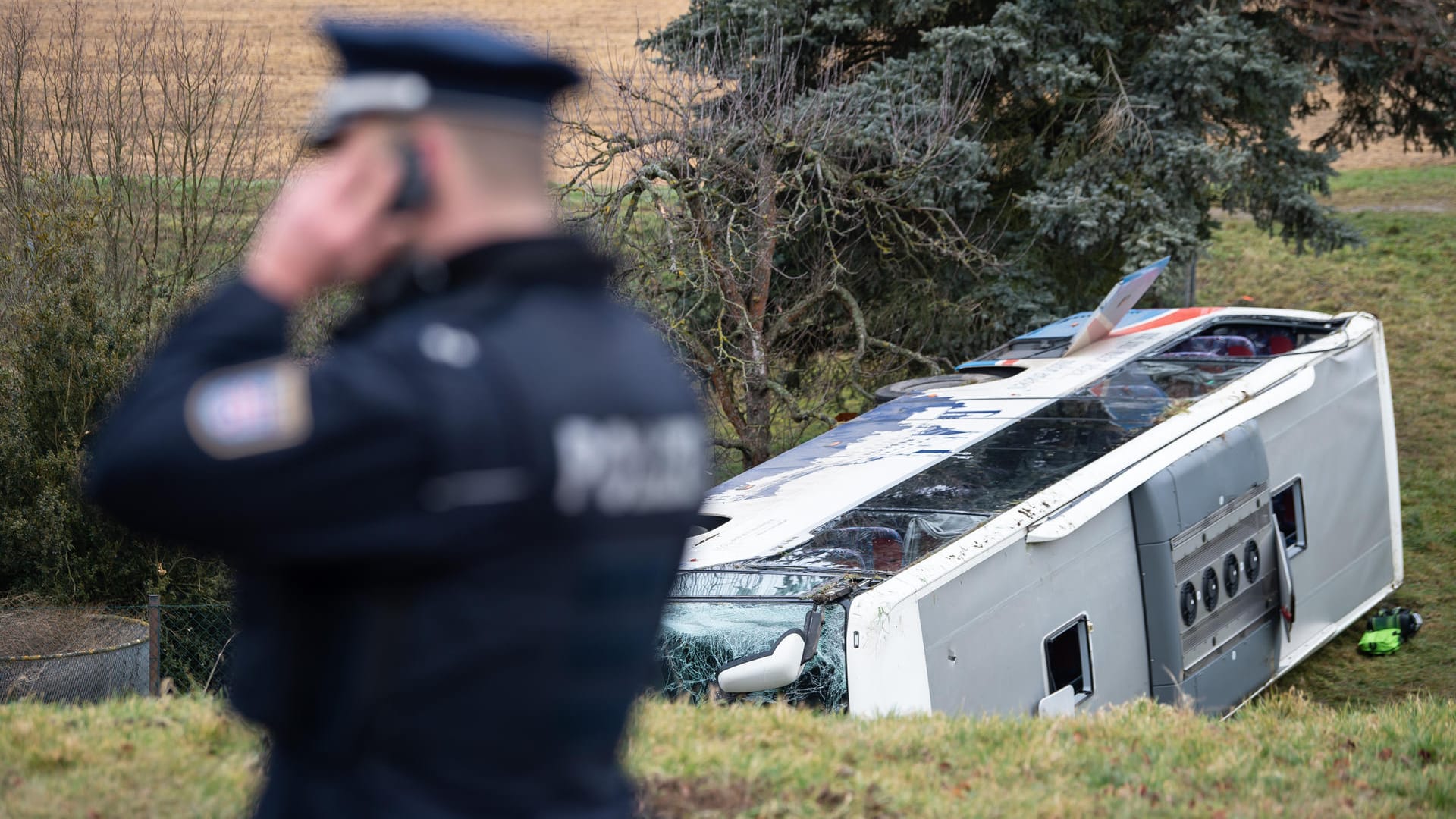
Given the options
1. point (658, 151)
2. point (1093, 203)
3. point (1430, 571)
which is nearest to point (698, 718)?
point (658, 151)

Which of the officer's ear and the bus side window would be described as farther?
Answer: the bus side window

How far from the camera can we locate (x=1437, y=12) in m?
15.0

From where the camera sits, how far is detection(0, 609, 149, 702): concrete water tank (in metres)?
9.43

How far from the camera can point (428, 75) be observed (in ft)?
5.26

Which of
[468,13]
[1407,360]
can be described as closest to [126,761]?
[468,13]

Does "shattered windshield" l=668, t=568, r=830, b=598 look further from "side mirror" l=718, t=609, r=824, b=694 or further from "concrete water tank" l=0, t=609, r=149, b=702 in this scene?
"concrete water tank" l=0, t=609, r=149, b=702

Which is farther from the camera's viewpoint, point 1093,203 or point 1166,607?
point 1093,203

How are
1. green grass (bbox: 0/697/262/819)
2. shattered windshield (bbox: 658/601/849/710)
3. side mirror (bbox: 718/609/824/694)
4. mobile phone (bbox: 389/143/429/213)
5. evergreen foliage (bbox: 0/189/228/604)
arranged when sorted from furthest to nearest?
evergreen foliage (bbox: 0/189/228/604), shattered windshield (bbox: 658/601/849/710), side mirror (bbox: 718/609/824/694), green grass (bbox: 0/697/262/819), mobile phone (bbox: 389/143/429/213)

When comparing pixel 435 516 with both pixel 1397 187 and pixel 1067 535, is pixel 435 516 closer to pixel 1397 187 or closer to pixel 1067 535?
pixel 1067 535

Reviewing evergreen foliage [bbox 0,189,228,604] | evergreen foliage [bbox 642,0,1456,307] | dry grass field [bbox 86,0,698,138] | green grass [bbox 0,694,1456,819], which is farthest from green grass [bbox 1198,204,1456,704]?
evergreen foliage [bbox 0,189,228,604]

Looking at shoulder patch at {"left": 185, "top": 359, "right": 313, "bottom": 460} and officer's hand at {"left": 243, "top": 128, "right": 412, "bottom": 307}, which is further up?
officer's hand at {"left": 243, "top": 128, "right": 412, "bottom": 307}

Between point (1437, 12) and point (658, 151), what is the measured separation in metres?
9.23

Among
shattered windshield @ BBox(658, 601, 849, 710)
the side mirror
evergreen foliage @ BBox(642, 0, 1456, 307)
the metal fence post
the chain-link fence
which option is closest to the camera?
the side mirror

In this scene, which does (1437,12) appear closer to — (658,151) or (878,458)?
(658,151)
